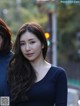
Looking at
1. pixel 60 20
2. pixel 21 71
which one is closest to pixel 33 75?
pixel 21 71

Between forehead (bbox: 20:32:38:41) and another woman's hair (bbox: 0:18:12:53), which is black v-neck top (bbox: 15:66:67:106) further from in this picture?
another woman's hair (bbox: 0:18:12:53)

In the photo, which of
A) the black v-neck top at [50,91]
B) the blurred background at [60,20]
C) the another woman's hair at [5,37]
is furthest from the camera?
the blurred background at [60,20]

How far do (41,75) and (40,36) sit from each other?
0.99 ft

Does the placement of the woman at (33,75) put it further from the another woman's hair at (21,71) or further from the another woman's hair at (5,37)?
the another woman's hair at (5,37)

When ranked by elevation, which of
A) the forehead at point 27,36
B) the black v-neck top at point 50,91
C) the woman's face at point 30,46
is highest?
the forehead at point 27,36

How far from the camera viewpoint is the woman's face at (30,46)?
3619 mm

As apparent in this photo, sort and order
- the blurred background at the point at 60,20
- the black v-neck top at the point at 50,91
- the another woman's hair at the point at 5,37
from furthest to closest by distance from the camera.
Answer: the blurred background at the point at 60,20
the another woman's hair at the point at 5,37
the black v-neck top at the point at 50,91

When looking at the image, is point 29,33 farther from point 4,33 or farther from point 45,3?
point 45,3

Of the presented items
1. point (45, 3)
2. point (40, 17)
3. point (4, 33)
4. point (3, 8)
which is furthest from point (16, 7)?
point (4, 33)

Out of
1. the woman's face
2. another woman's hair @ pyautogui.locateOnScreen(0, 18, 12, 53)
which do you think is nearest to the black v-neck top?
the woman's face

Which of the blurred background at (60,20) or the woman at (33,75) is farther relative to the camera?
the blurred background at (60,20)

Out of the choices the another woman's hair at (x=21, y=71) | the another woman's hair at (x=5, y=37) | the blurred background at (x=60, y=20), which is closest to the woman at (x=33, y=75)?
the another woman's hair at (x=21, y=71)

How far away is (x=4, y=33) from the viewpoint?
436 cm

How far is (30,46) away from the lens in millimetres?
3613
